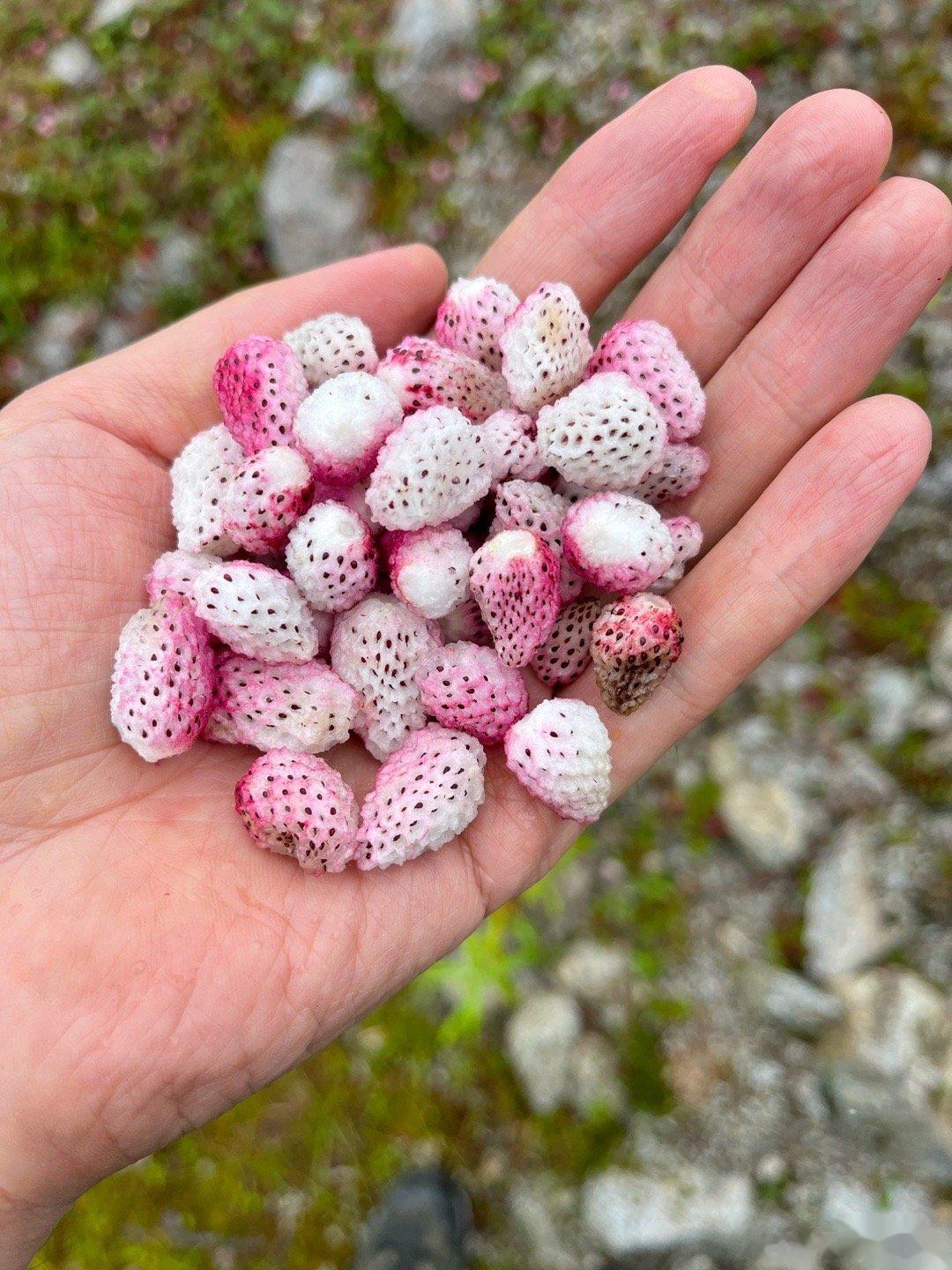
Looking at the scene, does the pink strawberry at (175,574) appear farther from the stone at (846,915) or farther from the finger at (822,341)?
the stone at (846,915)

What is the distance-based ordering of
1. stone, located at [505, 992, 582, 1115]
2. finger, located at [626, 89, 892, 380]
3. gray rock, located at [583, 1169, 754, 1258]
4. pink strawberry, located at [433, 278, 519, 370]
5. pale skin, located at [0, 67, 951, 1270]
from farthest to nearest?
stone, located at [505, 992, 582, 1115]
gray rock, located at [583, 1169, 754, 1258]
pink strawberry, located at [433, 278, 519, 370]
finger, located at [626, 89, 892, 380]
pale skin, located at [0, 67, 951, 1270]

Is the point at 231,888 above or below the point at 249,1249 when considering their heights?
above

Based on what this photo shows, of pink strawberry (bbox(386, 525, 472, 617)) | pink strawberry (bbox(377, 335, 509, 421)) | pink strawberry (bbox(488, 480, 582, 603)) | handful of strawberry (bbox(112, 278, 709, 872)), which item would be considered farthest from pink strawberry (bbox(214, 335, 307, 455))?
pink strawberry (bbox(488, 480, 582, 603))

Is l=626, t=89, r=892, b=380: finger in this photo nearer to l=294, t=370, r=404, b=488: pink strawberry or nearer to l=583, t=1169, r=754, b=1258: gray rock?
l=294, t=370, r=404, b=488: pink strawberry

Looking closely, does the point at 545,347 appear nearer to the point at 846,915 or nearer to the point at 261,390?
the point at 261,390

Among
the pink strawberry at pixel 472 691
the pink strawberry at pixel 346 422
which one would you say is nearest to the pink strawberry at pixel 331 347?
the pink strawberry at pixel 346 422

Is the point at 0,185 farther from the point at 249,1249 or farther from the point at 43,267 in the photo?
the point at 249,1249

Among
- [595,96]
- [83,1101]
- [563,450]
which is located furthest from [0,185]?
[83,1101]
